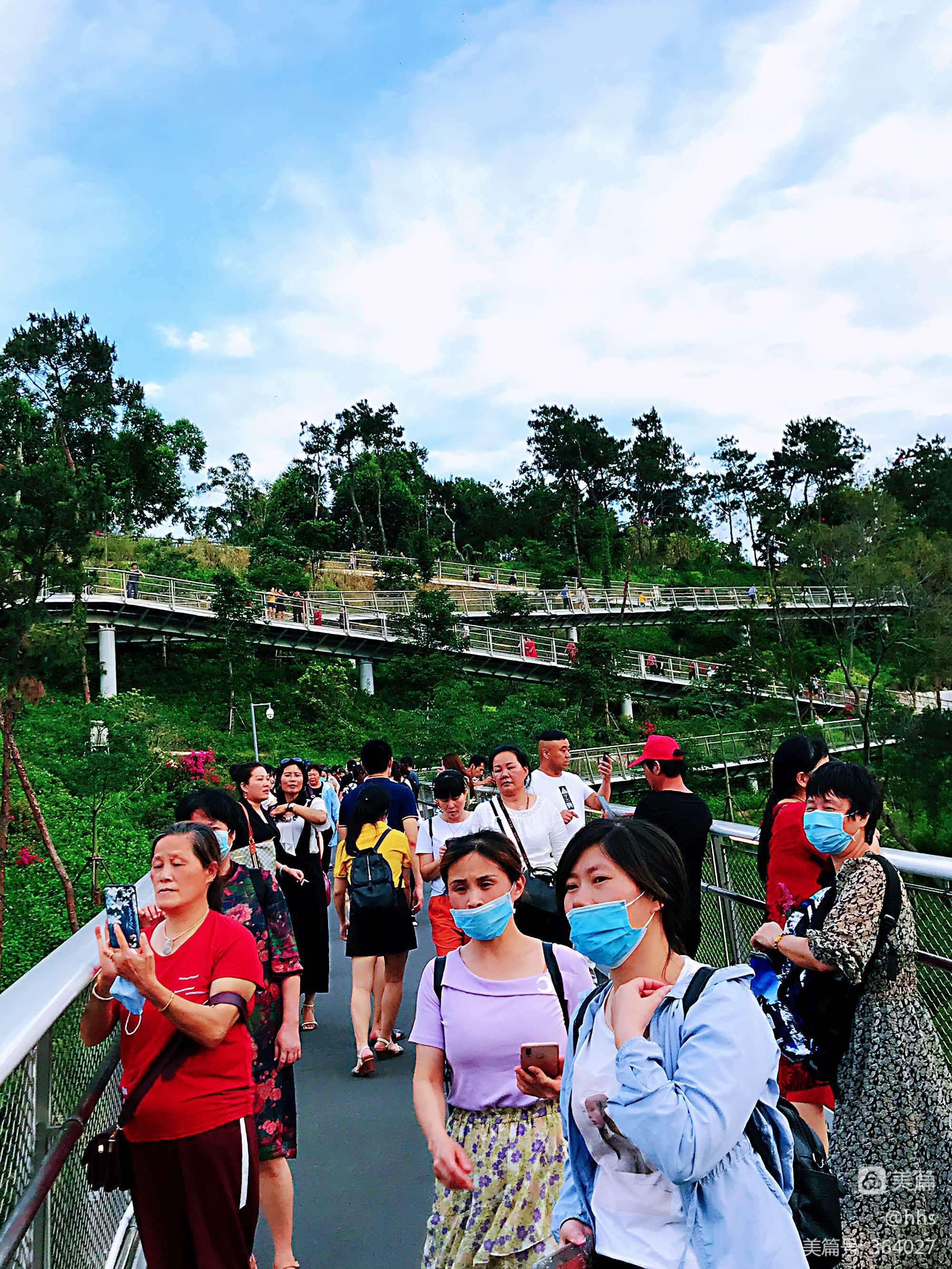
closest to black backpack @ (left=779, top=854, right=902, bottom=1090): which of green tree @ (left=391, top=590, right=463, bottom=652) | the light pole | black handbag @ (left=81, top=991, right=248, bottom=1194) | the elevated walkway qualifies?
black handbag @ (left=81, top=991, right=248, bottom=1194)

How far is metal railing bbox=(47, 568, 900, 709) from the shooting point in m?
34.3

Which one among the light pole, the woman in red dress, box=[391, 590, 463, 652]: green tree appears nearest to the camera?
the woman in red dress

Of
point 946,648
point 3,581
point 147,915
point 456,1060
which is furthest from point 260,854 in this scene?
point 946,648

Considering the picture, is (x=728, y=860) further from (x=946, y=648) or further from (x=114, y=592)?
(x=114, y=592)

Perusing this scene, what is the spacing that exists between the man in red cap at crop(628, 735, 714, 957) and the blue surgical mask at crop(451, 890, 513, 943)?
191cm

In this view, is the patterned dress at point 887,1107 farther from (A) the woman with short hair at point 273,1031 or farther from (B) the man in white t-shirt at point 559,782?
(B) the man in white t-shirt at point 559,782

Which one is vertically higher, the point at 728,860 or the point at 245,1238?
the point at 728,860

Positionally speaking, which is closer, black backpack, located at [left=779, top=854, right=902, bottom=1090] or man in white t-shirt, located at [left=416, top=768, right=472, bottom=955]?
black backpack, located at [left=779, top=854, right=902, bottom=1090]

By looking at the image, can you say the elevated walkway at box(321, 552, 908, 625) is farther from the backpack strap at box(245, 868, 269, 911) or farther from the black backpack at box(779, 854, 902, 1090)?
the black backpack at box(779, 854, 902, 1090)

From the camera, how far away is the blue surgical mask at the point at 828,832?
2895mm

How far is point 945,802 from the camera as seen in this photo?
90.9ft

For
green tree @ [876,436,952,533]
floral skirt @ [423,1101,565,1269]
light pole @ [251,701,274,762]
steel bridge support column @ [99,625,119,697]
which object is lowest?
light pole @ [251,701,274,762]

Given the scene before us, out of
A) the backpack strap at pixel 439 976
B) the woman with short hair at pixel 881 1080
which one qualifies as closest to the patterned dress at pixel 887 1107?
the woman with short hair at pixel 881 1080

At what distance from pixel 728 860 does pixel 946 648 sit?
96.3 ft
